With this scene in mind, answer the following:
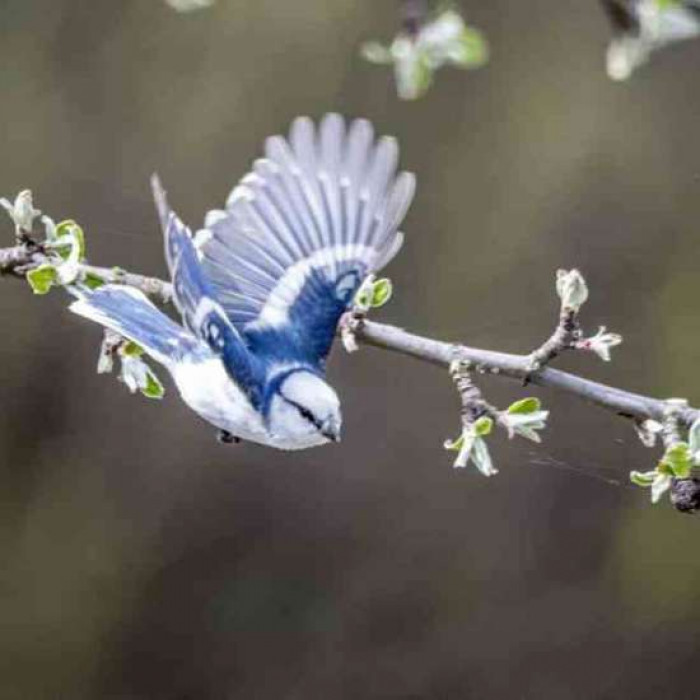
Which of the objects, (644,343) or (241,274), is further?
(644,343)

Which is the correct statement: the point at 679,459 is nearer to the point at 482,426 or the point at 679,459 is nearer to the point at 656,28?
the point at 482,426

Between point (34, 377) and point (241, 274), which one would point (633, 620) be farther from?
point (241, 274)

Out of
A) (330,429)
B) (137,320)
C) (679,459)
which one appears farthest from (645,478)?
(137,320)

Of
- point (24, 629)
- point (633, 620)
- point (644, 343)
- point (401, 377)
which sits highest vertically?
point (644, 343)

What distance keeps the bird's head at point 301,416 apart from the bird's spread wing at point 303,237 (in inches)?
1.9

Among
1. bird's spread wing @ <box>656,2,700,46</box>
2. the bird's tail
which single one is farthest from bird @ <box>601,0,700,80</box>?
the bird's tail

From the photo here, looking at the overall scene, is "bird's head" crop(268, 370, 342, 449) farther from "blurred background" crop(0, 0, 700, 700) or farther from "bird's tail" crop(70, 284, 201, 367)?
"blurred background" crop(0, 0, 700, 700)

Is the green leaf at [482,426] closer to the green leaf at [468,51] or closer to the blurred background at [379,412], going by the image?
the green leaf at [468,51]

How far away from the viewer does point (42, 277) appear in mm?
899

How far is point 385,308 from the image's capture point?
75.5 inches

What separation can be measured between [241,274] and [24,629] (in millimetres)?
1198

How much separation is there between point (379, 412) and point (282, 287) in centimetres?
102

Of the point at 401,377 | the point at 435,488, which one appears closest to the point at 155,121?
the point at 401,377

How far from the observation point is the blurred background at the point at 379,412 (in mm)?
1890
